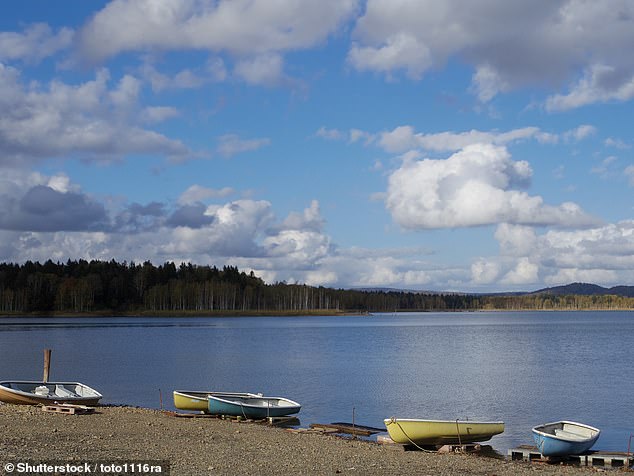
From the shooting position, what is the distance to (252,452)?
23.0 meters

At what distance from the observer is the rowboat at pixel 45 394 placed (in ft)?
113

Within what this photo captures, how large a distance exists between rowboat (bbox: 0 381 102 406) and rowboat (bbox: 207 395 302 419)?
6495 mm

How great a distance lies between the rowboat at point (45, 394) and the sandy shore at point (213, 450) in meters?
3.51

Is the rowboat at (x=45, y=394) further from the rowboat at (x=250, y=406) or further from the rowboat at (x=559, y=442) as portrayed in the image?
the rowboat at (x=559, y=442)

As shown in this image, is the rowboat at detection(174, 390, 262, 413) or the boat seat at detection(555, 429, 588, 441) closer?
the boat seat at detection(555, 429, 588, 441)

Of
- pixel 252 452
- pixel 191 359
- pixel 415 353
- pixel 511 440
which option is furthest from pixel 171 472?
pixel 415 353

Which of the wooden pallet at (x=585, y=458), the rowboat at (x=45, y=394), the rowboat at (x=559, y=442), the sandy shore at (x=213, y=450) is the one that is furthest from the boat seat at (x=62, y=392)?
the rowboat at (x=559, y=442)

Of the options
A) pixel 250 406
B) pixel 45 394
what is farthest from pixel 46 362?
pixel 250 406

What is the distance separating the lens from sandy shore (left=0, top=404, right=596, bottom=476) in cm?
2000

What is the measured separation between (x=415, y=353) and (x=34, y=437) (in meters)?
60.6

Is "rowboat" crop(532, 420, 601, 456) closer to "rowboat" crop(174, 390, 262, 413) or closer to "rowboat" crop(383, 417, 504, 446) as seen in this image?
"rowboat" crop(383, 417, 504, 446)

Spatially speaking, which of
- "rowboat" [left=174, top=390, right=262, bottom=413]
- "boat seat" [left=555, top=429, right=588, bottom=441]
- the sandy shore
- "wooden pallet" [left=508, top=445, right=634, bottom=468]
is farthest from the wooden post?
"boat seat" [left=555, top=429, right=588, bottom=441]

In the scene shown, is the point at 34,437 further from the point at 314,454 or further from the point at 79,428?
the point at 314,454

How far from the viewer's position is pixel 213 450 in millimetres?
23047
